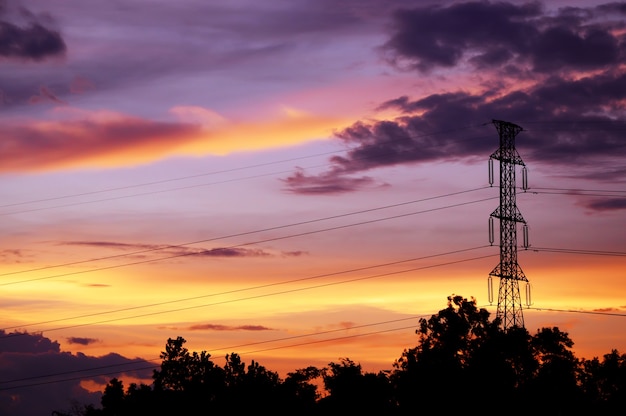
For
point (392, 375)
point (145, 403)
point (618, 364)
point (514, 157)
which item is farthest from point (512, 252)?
point (145, 403)

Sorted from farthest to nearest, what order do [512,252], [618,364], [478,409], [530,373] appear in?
[618,364]
[530,373]
[478,409]
[512,252]

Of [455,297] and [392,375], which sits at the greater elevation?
[455,297]

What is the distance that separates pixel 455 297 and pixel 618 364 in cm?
2636

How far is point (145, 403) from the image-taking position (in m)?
130

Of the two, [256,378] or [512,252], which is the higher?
[512,252]

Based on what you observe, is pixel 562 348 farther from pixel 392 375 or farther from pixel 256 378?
pixel 256 378

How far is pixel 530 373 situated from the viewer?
123m

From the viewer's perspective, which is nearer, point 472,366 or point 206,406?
point 472,366

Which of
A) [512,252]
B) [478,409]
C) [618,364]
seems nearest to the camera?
[512,252]

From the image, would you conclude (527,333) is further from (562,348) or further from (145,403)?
(145,403)

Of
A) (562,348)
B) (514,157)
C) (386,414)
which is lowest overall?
(386,414)

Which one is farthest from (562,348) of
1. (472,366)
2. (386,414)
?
(386,414)

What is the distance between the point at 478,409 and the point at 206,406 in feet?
113

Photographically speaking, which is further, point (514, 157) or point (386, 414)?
point (386, 414)
